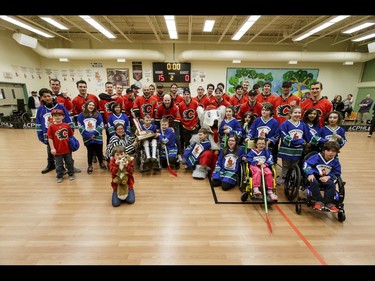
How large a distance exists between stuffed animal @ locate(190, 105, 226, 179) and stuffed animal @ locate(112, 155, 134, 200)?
1.23m

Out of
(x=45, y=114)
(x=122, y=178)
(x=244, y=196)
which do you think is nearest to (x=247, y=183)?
(x=244, y=196)

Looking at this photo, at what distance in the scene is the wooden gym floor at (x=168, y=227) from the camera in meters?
1.70

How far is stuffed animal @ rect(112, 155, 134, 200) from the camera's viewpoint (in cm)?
241

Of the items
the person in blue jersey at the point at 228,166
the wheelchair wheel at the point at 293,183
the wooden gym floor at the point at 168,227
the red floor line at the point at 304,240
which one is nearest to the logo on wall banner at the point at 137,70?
the wooden gym floor at the point at 168,227

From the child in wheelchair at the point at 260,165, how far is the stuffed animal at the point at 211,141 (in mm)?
766

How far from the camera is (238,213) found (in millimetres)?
2330

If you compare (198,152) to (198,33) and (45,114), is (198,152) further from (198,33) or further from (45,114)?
(198,33)

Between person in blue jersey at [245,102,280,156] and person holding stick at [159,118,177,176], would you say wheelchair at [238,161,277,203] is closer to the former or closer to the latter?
person in blue jersey at [245,102,280,156]

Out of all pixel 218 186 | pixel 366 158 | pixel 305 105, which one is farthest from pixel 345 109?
pixel 218 186

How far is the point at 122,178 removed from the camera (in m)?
2.43

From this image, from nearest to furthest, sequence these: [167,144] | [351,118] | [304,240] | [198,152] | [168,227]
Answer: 1. [304,240]
2. [168,227]
3. [198,152]
4. [167,144]
5. [351,118]

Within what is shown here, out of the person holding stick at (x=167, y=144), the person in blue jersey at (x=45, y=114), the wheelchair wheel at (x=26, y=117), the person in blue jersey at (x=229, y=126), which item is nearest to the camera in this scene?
the person in blue jersey at (x=45, y=114)

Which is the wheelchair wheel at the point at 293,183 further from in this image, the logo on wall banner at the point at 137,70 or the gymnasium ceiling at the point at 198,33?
the logo on wall banner at the point at 137,70

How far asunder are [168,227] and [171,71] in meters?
7.64
